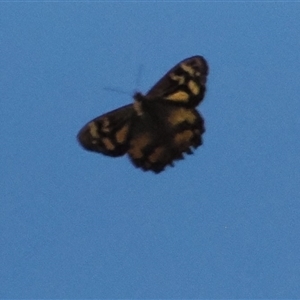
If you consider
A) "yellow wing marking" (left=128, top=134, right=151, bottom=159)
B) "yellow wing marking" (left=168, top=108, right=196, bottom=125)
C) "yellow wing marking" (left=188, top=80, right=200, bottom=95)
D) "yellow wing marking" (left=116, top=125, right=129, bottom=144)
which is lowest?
"yellow wing marking" (left=128, top=134, right=151, bottom=159)

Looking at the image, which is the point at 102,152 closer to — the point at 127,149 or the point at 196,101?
the point at 127,149

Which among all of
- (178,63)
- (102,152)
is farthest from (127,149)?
(178,63)

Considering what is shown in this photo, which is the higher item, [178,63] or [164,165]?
[178,63]

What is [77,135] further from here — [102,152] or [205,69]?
[205,69]

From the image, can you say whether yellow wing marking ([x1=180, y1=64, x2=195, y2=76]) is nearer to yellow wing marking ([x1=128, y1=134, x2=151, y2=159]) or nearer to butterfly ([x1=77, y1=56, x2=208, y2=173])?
butterfly ([x1=77, y1=56, x2=208, y2=173])

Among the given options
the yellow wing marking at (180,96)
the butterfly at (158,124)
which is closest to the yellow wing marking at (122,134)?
the butterfly at (158,124)

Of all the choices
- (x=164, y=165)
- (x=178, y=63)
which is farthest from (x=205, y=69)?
(x=164, y=165)

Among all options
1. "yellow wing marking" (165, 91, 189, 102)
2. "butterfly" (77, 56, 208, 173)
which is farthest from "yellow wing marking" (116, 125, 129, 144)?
"yellow wing marking" (165, 91, 189, 102)

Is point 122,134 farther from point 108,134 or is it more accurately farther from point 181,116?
point 181,116
